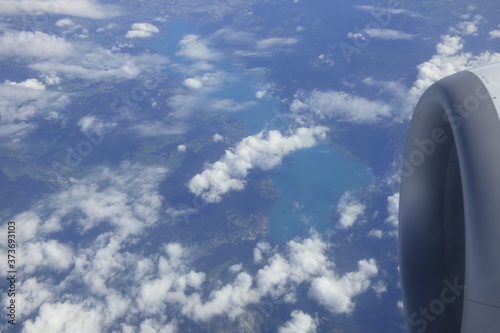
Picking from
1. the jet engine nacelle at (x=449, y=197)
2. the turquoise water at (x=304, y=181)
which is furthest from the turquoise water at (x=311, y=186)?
the jet engine nacelle at (x=449, y=197)

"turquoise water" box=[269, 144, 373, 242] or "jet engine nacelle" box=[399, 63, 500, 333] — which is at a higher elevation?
"jet engine nacelle" box=[399, 63, 500, 333]

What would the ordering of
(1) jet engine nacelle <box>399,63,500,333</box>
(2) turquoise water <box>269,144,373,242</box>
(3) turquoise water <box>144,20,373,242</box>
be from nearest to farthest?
(1) jet engine nacelle <box>399,63,500,333</box>
(2) turquoise water <box>269,144,373,242</box>
(3) turquoise water <box>144,20,373,242</box>

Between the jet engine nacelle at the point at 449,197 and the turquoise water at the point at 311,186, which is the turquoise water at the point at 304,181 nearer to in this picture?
the turquoise water at the point at 311,186

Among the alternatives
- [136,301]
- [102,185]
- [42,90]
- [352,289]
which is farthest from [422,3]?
[42,90]

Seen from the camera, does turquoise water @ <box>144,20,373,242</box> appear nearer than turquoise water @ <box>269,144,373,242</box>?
No

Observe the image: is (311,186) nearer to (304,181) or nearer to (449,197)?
(304,181)

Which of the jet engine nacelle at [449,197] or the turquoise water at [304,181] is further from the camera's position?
the turquoise water at [304,181]

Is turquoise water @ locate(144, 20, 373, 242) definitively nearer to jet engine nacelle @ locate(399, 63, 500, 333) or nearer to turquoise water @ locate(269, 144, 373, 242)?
turquoise water @ locate(269, 144, 373, 242)

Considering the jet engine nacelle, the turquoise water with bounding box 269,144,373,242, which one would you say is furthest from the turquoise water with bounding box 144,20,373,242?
the jet engine nacelle

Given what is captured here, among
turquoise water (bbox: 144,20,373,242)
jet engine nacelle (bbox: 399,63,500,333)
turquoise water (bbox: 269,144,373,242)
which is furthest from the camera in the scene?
turquoise water (bbox: 144,20,373,242)
